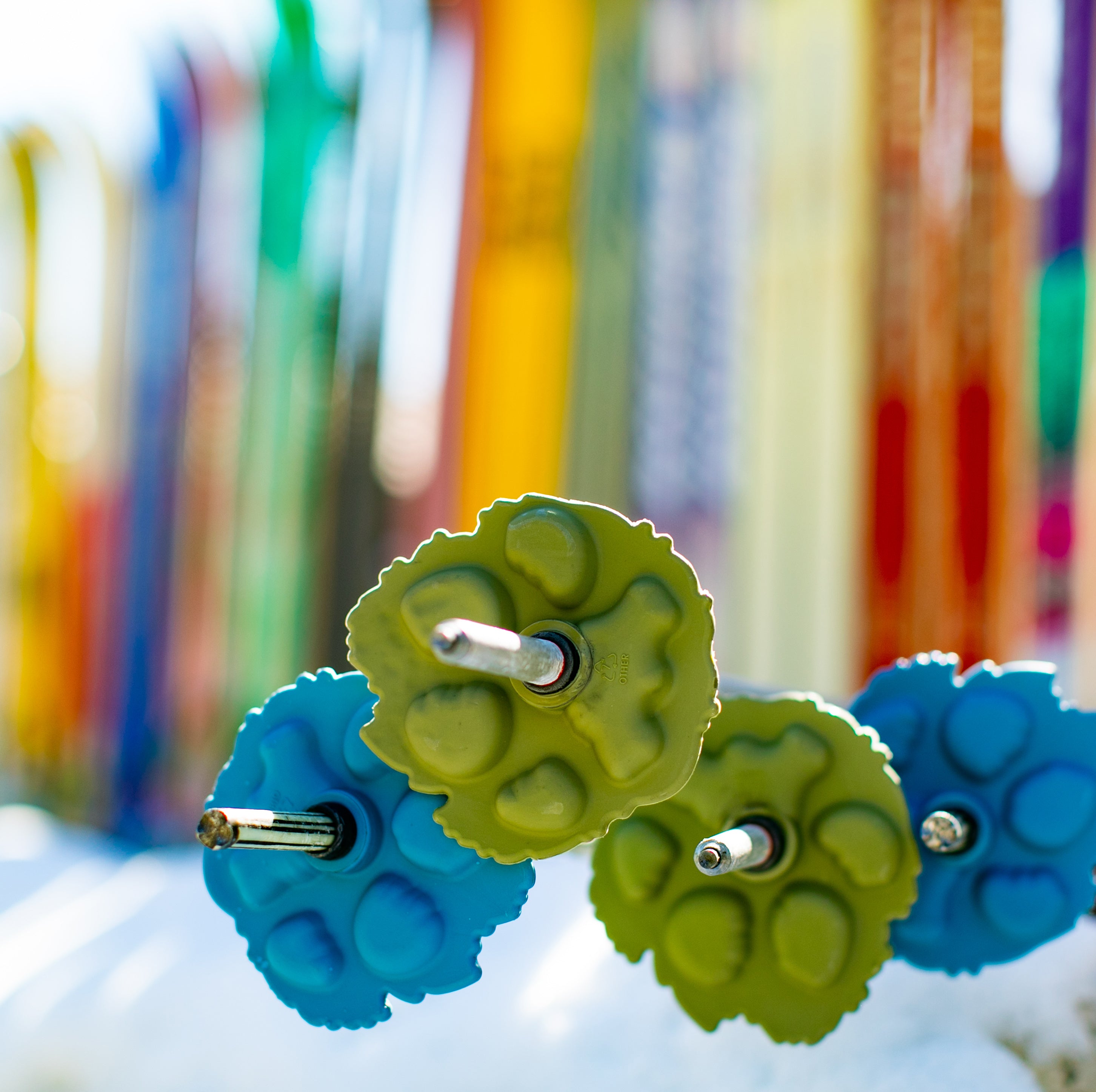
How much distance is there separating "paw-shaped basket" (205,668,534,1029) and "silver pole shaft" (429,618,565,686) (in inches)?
5.1

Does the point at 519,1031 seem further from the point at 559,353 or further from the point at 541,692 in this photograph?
the point at 559,353

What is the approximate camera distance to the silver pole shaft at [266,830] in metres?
0.51

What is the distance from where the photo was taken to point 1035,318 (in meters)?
1.58

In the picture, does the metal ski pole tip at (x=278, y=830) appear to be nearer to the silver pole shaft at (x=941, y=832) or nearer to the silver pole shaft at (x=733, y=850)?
the silver pole shaft at (x=733, y=850)

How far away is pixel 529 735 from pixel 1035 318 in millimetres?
1328

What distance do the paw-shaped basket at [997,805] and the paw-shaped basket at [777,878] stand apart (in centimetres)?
8

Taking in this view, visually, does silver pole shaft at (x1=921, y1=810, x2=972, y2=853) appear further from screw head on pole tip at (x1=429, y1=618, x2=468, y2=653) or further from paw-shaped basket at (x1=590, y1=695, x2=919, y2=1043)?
screw head on pole tip at (x1=429, y1=618, x2=468, y2=653)

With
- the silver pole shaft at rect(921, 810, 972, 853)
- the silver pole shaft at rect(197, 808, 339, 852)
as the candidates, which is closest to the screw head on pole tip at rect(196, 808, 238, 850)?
the silver pole shaft at rect(197, 808, 339, 852)

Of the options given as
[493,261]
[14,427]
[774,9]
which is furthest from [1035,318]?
[14,427]

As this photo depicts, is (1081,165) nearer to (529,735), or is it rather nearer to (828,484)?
(828,484)

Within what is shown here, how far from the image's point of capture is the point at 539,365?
1883 millimetres

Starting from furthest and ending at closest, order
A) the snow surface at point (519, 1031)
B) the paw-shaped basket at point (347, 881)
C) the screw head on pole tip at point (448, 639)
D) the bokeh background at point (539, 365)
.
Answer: the bokeh background at point (539, 365), the snow surface at point (519, 1031), the paw-shaped basket at point (347, 881), the screw head on pole tip at point (448, 639)

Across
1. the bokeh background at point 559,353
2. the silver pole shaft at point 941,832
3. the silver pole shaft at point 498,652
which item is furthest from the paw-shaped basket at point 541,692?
the bokeh background at point 559,353

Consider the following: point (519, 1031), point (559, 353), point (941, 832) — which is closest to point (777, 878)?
point (941, 832)
